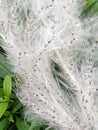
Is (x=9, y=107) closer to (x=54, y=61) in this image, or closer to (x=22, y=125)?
(x=22, y=125)

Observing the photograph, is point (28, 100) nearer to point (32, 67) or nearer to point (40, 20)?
point (32, 67)

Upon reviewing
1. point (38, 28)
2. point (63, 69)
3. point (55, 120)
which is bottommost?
point (55, 120)

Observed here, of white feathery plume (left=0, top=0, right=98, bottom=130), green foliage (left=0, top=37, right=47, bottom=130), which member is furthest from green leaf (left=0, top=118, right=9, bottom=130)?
white feathery plume (left=0, top=0, right=98, bottom=130)

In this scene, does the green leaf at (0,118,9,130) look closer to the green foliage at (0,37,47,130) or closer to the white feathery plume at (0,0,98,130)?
the green foliage at (0,37,47,130)

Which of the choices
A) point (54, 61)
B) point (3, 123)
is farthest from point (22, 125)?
point (54, 61)

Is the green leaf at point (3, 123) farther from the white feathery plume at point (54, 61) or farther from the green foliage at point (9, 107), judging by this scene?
the white feathery plume at point (54, 61)

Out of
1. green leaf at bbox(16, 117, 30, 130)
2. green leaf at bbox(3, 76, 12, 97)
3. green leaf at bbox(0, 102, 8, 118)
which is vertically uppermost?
green leaf at bbox(3, 76, 12, 97)

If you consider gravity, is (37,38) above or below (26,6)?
below

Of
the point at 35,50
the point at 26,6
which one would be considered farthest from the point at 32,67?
the point at 26,6

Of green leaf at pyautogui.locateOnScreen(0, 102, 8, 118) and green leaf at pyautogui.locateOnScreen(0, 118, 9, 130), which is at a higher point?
green leaf at pyautogui.locateOnScreen(0, 102, 8, 118)
